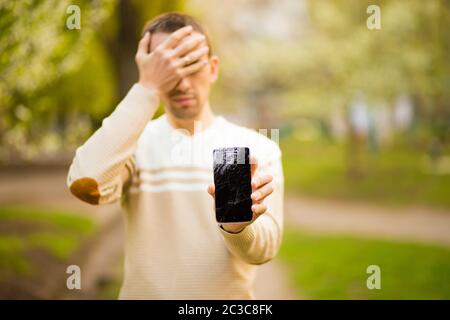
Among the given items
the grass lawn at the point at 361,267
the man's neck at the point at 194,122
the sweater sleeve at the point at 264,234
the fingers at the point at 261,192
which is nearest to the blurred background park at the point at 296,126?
the grass lawn at the point at 361,267

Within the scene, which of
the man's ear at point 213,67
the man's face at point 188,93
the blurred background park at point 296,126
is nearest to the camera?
the man's face at point 188,93

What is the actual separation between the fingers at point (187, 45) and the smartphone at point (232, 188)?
19.4 inches

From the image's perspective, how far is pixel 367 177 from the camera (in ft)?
56.8

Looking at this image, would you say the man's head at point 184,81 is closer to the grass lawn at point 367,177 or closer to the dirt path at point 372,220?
→ the dirt path at point 372,220

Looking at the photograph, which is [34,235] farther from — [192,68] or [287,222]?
[192,68]

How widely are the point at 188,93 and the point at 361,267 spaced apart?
20.6ft

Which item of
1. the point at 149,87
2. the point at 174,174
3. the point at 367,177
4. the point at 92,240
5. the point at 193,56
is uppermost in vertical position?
the point at 367,177

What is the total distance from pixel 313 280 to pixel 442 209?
713cm

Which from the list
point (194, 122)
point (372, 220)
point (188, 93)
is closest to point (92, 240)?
point (372, 220)

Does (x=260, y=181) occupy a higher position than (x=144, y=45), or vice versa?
(x=144, y=45)

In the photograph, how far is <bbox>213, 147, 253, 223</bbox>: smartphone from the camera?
2.00m

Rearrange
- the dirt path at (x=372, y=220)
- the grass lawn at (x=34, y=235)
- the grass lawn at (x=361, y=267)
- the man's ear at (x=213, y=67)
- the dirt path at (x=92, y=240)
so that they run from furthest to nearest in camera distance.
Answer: the dirt path at (x=372, y=220)
the grass lawn at (x=34, y=235)
the dirt path at (x=92, y=240)
the grass lawn at (x=361, y=267)
the man's ear at (x=213, y=67)

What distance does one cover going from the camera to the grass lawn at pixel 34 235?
23.6 feet

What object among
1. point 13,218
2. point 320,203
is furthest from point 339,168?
point 13,218
